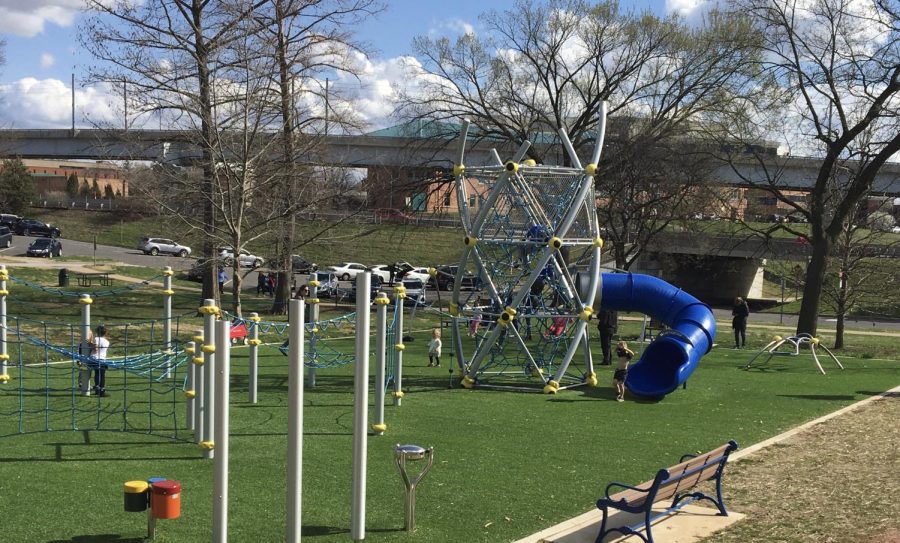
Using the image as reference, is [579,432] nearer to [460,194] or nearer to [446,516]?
[446,516]

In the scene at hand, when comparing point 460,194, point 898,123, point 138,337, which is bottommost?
point 138,337

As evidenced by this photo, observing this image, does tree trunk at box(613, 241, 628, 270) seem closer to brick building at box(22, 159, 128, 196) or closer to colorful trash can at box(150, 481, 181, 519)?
colorful trash can at box(150, 481, 181, 519)

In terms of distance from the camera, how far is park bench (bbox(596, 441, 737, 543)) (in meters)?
8.76

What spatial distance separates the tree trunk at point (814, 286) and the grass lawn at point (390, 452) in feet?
32.1

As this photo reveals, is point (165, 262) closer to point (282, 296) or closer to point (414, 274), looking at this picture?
point (414, 274)

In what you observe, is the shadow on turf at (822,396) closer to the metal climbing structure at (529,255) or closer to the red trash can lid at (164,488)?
the metal climbing structure at (529,255)

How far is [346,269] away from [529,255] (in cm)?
3348

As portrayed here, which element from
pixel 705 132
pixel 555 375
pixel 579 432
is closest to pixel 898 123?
pixel 705 132

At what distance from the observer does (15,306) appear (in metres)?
30.8

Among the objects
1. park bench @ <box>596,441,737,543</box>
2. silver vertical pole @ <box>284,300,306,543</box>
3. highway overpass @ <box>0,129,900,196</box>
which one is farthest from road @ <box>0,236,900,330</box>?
silver vertical pole @ <box>284,300,306,543</box>

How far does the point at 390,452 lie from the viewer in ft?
43.0

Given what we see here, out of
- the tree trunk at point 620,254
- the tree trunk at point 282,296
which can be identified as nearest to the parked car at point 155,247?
the tree trunk at point 282,296

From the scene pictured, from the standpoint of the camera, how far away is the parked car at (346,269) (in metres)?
50.8

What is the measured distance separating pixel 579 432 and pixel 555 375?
13.6 ft
